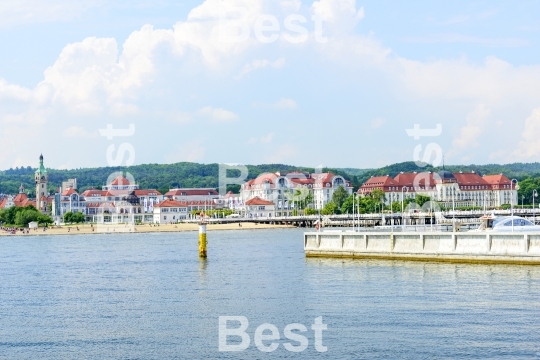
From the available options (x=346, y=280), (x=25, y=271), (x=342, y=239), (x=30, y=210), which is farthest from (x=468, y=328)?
(x=30, y=210)

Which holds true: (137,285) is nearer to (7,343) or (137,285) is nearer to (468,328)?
(7,343)

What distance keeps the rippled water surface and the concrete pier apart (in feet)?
3.87

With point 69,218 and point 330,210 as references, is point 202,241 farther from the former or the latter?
point 69,218

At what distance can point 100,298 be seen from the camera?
1511 inches

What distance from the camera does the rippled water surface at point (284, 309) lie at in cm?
2548

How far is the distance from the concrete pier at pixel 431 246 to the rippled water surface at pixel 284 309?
3.87 ft

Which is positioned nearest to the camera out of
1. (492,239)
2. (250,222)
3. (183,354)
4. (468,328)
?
(183,354)

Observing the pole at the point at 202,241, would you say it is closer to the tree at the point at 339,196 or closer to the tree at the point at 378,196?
the tree at the point at 378,196

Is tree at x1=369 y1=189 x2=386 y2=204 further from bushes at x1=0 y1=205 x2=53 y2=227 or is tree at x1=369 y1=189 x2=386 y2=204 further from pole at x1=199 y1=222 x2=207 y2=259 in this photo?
pole at x1=199 y1=222 x2=207 y2=259

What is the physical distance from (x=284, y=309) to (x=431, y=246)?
59.3ft

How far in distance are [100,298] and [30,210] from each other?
433ft

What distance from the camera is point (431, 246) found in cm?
4856

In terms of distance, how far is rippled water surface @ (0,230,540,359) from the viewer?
83.6ft

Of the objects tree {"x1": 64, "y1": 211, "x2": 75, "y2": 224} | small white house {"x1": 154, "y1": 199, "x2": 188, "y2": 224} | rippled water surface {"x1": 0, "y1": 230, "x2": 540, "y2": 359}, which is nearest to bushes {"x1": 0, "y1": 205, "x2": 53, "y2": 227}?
tree {"x1": 64, "y1": 211, "x2": 75, "y2": 224}
